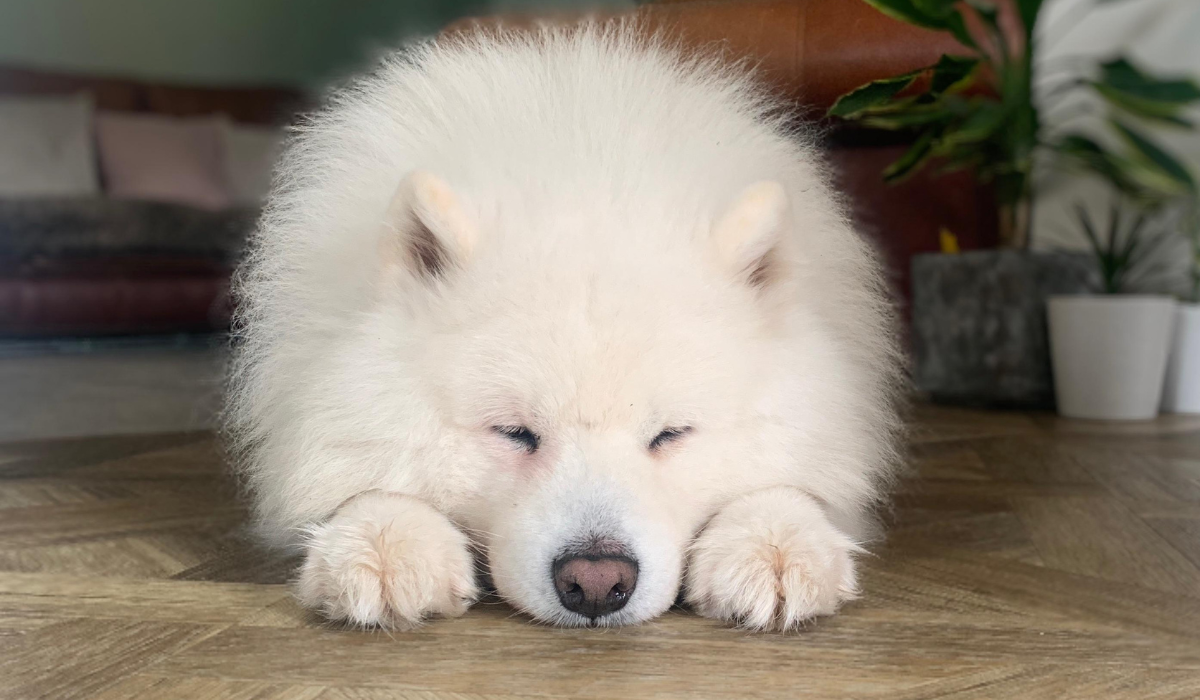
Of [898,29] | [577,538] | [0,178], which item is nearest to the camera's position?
[577,538]

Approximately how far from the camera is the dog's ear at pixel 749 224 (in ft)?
6.00

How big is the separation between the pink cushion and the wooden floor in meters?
6.68

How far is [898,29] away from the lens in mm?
2889

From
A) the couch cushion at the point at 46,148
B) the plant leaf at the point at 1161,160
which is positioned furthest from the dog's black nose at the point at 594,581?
the couch cushion at the point at 46,148

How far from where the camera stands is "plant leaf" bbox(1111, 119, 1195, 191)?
4.21m

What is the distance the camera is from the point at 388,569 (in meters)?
1.65

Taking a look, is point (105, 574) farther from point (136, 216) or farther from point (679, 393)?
point (136, 216)

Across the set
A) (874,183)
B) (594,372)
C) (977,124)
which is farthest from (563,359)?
(874,183)

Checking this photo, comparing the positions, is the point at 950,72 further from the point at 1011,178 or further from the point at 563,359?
the point at 563,359

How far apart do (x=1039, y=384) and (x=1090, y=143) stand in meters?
1.12

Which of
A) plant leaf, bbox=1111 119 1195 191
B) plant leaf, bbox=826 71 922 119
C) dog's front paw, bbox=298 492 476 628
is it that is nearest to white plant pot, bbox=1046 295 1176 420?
plant leaf, bbox=1111 119 1195 191

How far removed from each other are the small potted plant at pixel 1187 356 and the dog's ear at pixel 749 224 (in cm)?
334

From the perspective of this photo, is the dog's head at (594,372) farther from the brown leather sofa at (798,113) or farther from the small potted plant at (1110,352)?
the small potted plant at (1110,352)

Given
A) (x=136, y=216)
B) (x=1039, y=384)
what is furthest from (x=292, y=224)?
(x=136, y=216)
